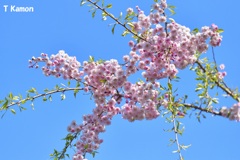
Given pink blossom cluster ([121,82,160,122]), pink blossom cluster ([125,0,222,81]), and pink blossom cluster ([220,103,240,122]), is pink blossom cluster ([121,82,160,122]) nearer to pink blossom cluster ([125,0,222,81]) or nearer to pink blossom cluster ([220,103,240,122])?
pink blossom cluster ([125,0,222,81])

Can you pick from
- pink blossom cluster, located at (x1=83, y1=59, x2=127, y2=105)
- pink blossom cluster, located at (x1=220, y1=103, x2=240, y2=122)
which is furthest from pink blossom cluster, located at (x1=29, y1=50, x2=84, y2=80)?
pink blossom cluster, located at (x1=220, y1=103, x2=240, y2=122)

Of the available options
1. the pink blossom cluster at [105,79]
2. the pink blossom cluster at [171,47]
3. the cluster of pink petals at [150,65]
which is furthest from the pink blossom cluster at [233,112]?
the pink blossom cluster at [105,79]

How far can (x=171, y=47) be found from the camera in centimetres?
524

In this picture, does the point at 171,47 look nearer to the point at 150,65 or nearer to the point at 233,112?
the point at 150,65

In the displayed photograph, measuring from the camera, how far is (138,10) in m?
5.60

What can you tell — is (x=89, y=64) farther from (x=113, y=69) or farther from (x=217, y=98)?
(x=217, y=98)

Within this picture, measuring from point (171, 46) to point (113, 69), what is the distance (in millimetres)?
778

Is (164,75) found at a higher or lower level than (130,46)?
lower

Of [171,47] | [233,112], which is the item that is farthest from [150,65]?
[233,112]

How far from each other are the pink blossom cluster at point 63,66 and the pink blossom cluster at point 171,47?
1.08 m

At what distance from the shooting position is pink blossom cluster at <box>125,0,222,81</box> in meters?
5.14

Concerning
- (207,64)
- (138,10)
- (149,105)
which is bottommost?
(149,105)

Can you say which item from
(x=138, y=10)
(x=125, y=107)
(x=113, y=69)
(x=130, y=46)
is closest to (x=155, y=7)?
(x=138, y=10)

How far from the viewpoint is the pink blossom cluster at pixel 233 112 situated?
4.91 meters
